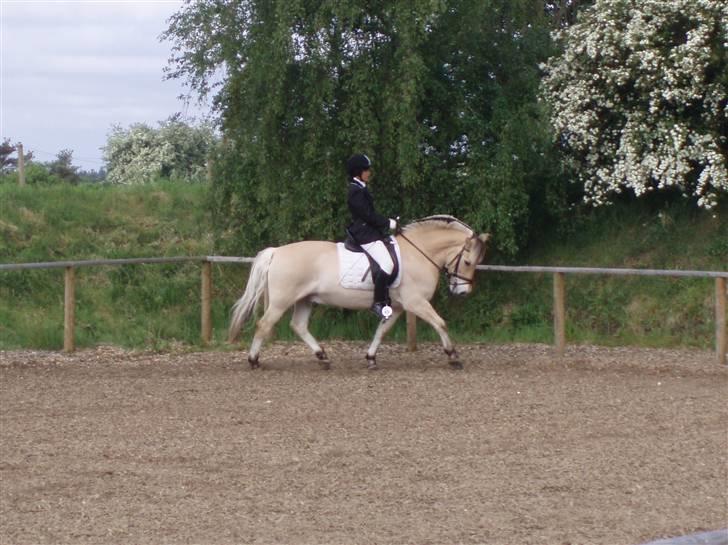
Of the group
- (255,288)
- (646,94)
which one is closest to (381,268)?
(255,288)

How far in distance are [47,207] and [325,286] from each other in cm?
919

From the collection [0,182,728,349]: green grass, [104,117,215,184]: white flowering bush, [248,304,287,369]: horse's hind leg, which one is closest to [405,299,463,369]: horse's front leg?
[248,304,287,369]: horse's hind leg

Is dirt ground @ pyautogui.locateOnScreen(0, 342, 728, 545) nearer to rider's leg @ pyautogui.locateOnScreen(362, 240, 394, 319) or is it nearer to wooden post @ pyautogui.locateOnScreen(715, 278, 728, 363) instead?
wooden post @ pyautogui.locateOnScreen(715, 278, 728, 363)

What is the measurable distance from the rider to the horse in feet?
0.62

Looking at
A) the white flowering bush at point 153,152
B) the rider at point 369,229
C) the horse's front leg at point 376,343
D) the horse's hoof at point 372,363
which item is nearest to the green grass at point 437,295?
the horse's front leg at point 376,343

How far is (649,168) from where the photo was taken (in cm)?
1571

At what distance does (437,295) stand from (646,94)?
3.93 meters

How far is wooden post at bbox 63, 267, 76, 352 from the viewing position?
13.8 m

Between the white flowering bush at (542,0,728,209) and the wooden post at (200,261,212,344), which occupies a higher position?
the white flowering bush at (542,0,728,209)

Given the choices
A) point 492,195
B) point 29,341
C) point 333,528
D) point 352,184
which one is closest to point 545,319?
point 492,195

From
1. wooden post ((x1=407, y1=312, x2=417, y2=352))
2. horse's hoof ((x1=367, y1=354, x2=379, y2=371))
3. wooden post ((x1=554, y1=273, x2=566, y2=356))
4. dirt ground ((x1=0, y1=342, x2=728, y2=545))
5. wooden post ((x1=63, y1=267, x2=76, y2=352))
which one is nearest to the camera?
dirt ground ((x1=0, y1=342, x2=728, y2=545))

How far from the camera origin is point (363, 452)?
8367 millimetres

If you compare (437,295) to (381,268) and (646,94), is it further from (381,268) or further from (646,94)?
(381,268)

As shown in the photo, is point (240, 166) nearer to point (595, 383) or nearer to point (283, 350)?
point (283, 350)
